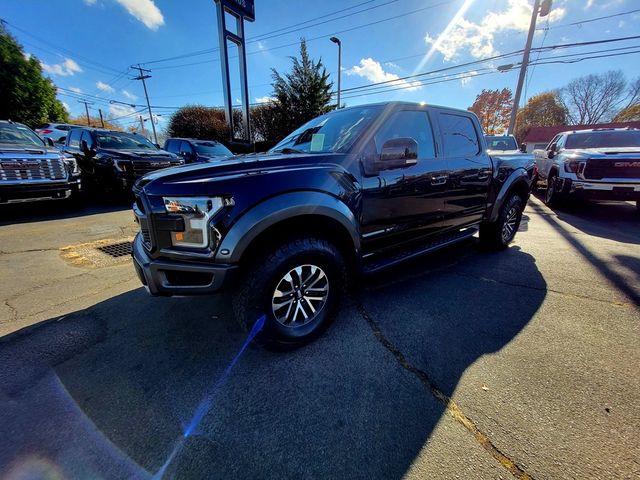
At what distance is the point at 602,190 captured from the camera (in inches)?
258

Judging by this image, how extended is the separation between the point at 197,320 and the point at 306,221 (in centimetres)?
143

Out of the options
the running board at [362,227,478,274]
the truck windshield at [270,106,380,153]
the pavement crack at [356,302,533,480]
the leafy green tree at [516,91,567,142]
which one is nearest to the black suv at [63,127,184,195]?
the truck windshield at [270,106,380,153]

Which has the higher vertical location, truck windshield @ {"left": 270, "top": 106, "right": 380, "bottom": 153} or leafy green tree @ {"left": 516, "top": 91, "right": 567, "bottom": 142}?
leafy green tree @ {"left": 516, "top": 91, "right": 567, "bottom": 142}

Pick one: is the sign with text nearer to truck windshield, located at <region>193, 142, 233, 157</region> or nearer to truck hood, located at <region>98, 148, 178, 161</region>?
truck windshield, located at <region>193, 142, 233, 157</region>

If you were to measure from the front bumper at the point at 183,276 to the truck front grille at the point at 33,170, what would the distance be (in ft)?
18.8

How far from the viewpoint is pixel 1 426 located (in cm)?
165

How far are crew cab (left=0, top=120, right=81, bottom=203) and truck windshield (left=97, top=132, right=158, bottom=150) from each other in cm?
134

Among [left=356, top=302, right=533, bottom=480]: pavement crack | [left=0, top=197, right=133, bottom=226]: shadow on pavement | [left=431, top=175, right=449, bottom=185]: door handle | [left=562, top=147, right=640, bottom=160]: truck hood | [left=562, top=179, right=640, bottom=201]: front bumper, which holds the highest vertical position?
[left=562, top=147, right=640, bottom=160]: truck hood

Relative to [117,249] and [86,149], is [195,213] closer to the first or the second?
[117,249]

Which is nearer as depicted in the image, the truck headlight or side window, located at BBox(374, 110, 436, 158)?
the truck headlight

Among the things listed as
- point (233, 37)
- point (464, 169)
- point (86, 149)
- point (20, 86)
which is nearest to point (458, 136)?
point (464, 169)

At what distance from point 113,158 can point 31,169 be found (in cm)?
177

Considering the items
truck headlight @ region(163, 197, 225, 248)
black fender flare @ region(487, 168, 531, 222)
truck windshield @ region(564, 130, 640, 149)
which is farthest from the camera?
truck windshield @ region(564, 130, 640, 149)

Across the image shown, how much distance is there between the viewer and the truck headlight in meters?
1.87
